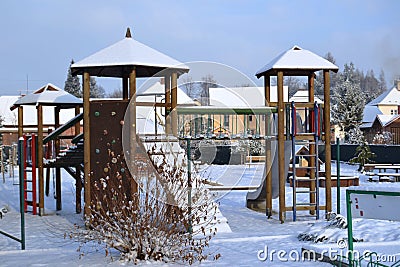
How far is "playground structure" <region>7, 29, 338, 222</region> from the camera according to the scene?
28.3ft

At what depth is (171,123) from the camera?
10062 mm

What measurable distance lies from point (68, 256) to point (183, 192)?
163 centimetres

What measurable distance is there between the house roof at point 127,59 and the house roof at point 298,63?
5.83ft

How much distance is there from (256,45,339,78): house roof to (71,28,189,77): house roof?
1.78 meters

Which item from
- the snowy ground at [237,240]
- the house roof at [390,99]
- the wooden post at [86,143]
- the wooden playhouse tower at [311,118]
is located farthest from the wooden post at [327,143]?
the house roof at [390,99]

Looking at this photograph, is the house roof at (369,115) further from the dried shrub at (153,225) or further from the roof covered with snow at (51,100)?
the dried shrub at (153,225)

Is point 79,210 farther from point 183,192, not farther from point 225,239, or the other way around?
point 183,192

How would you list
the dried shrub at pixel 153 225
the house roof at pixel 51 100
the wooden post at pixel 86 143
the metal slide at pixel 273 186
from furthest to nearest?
the house roof at pixel 51 100 < the metal slide at pixel 273 186 < the wooden post at pixel 86 143 < the dried shrub at pixel 153 225

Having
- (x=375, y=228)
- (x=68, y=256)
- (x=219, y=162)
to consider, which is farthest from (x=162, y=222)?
(x=219, y=162)

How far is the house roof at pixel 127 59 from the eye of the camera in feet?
28.3

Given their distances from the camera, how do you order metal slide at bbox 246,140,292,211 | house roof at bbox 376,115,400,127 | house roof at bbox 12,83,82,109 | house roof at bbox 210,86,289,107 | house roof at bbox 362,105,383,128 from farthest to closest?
house roof at bbox 362,105,383,128 < house roof at bbox 376,115,400,127 < house roof at bbox 210,86,289,107 < house roof at bbox 12,83,82,109 < metal slide at bbox 246,140,292,211

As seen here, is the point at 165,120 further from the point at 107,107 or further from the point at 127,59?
the point at 127,59

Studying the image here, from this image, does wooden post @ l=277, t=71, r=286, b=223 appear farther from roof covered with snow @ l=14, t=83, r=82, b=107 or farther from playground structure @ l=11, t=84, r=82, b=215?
roof covered with snow @ l=14, t=83, r=82, b=107

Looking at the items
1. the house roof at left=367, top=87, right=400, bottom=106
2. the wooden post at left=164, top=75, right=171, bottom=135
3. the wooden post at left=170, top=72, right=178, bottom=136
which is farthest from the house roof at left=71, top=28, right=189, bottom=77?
the house roof at left=367, top=87, right=400, bottom=106
